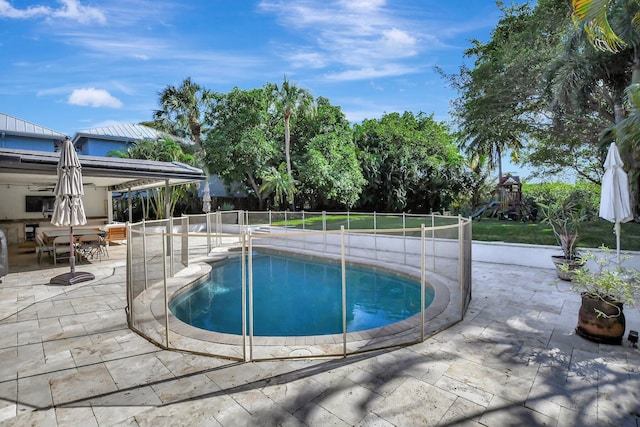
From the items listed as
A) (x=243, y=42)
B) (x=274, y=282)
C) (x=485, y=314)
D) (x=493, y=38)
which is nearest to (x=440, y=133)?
(x=493, y=38)

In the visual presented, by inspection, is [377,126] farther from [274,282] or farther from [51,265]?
[51,265]

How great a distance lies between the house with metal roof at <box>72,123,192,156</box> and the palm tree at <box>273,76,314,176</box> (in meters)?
7.51

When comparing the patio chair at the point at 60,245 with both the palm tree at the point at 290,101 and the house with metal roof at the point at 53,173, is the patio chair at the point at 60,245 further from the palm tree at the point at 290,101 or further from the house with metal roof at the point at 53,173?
the palm tree at the point at 290,101

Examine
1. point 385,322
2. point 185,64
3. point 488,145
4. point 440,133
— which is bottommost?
point 385,322

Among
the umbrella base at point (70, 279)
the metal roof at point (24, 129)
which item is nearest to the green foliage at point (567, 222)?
the umbrella base at point (70, 279)

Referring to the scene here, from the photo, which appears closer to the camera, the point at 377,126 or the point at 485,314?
Result: the point at 485,314

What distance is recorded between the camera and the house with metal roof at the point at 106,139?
910 inches

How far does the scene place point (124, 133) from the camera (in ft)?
84.8

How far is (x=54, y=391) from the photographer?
128 inches

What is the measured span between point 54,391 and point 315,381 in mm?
2590

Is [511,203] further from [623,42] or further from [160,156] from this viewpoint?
[160,156]

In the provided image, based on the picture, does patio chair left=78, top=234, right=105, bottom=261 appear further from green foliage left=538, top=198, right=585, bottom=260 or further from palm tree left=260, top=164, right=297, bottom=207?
green foliage left=538, top=198, right=585, bottom=260

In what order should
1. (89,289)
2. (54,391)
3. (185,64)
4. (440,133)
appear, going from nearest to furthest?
(54,391)
(89,289)
(185,64)
(440,133)

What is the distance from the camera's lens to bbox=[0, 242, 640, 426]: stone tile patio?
2.82 meters
